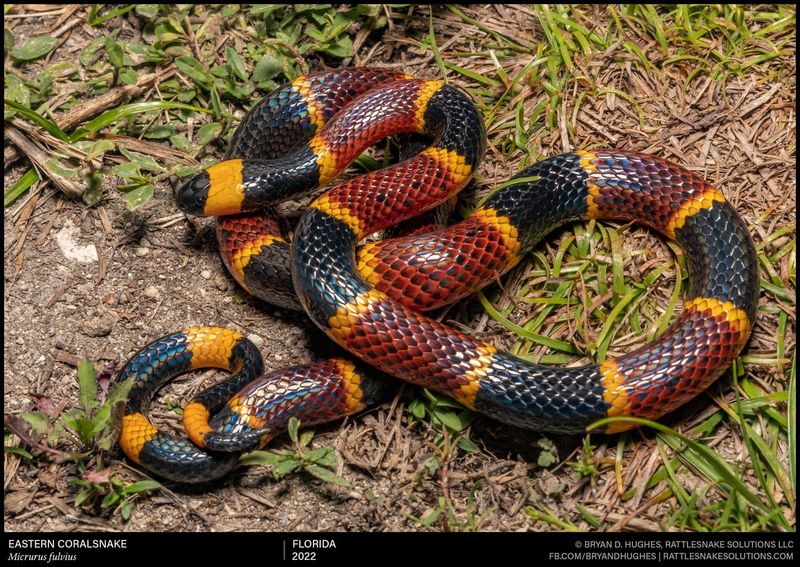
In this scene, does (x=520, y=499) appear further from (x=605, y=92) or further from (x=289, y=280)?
(x=605, y=92)

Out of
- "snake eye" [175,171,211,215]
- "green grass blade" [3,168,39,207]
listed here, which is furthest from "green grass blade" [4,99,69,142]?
"snake eye" [175,171,211,215]

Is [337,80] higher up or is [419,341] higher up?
[337,80]

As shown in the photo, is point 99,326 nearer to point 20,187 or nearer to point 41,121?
point 20,187

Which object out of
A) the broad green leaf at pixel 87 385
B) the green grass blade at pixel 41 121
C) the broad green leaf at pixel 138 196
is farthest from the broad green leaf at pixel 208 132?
the broad green leaf at pixel 87 385

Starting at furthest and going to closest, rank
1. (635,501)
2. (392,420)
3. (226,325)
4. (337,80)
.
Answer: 1. (337,80)
2. (226,325)
3. (392,420)
4. (635,501)

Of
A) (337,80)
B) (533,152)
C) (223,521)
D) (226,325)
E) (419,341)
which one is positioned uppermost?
(337,80)

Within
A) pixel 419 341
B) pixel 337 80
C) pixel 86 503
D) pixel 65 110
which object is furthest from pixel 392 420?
pixel 65 110

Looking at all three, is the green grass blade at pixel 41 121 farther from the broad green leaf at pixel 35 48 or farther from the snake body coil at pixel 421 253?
the snake body coil at pixel 421 253

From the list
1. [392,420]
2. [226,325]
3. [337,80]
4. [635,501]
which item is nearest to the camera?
[635,501]

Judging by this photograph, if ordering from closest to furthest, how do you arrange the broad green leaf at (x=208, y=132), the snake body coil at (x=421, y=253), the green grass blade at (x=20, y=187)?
the snake body coil at (x=421, y=253) < the green grass blade at (x=20, y=187) < the broad green leaf at (x=208, y=132)
